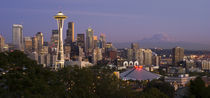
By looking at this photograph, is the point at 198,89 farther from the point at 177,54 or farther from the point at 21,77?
the point at 177,54

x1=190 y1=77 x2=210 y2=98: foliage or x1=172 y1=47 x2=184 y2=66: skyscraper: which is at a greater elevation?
x1=190 y1=77 x2=210 y2=98: foliage

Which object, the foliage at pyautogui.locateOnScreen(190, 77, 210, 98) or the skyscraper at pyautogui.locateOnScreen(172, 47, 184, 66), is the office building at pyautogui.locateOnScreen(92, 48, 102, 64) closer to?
the skyscraper at pyautogui.locateOnScreen(172, 47, 184, 66)

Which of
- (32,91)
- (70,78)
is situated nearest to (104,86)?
(70,78)

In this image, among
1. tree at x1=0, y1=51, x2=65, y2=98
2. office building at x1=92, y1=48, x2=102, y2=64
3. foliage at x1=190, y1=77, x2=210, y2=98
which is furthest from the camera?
office building at x1=92, y1=48, x2=102, y2=64

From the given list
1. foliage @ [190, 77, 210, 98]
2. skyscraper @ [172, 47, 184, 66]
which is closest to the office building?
skyscraper @ [172, 47, 184, 66]

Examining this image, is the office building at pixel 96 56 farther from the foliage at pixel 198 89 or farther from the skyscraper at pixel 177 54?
the foliage at pixel 198 89

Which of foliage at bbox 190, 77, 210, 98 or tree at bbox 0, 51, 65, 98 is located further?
foliage at bbox 190, 77, 210, 98

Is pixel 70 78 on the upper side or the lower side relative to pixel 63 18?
lower

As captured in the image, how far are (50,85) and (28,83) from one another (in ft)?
6.51

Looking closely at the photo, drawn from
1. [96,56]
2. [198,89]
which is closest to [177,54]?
[96,56]

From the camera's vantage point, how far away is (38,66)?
13148 millimetres

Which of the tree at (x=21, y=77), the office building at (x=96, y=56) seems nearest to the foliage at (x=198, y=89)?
the tree at (x=21, y=77)

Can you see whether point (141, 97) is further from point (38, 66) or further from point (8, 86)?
point (8, 86)

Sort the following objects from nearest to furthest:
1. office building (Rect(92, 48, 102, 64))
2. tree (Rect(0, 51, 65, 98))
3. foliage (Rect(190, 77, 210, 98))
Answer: tree (Rect(0, 51, 65, 98))
foliage (Rect(190, 77, 210, 98))
office building (Rect(92, 48, 102, 64))
